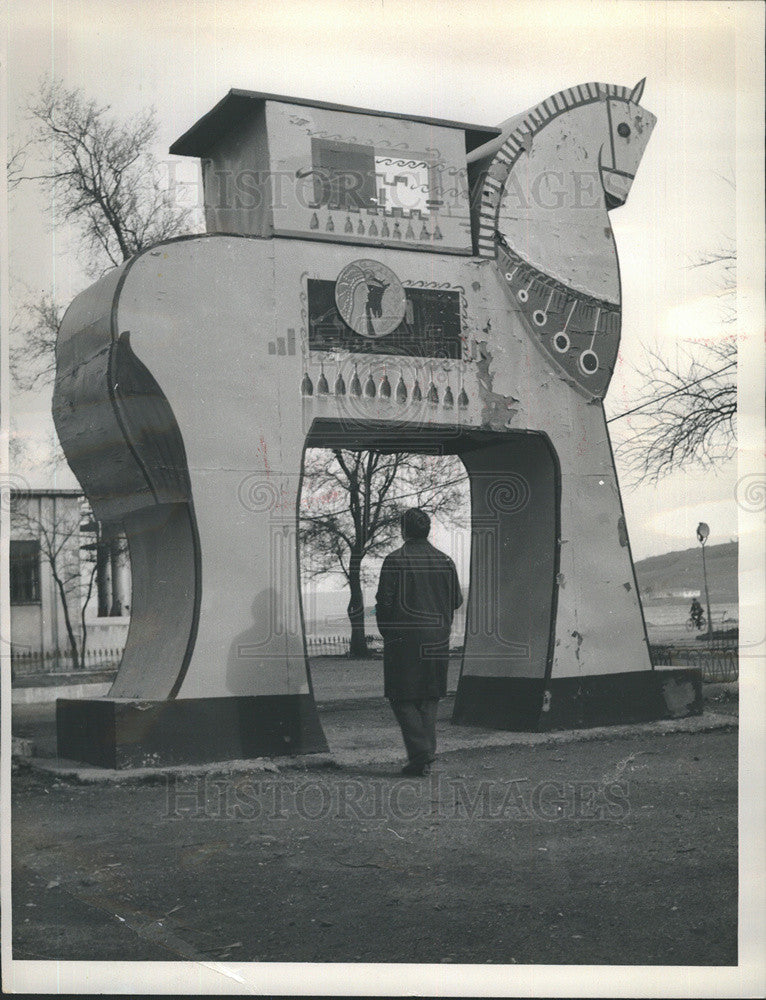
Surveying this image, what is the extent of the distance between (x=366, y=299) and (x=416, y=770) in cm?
200

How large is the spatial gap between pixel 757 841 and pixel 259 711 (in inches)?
82.8

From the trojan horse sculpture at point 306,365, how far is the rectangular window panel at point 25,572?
20.8 inches

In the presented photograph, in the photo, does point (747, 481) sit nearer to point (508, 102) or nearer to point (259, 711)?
point (508, 102)

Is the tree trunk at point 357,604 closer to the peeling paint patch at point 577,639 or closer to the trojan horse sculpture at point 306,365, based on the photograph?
the trojan horse sculpture at point 306,365

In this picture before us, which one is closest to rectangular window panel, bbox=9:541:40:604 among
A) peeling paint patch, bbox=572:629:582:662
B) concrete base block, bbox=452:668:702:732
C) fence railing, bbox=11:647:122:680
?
fence railing, bbox=11:647:122:680

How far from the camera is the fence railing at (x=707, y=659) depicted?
539 cm

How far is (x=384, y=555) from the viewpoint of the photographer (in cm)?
543

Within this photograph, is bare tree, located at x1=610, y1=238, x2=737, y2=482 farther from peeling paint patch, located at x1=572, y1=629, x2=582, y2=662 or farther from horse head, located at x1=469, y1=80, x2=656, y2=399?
peeling paint patch, located at x1=572, y1=629, x2=582, y2=662

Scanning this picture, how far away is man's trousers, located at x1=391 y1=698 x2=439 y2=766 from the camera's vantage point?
5.31m

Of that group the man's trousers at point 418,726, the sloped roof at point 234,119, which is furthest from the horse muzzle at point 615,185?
the man's trousers at point 418,726

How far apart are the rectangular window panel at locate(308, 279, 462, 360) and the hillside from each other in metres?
1.28

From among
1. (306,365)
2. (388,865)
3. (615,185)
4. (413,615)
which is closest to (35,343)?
(306,365)

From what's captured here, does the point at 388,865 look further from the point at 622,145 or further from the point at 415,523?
the point at 622,145

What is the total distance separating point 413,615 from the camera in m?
5.50
